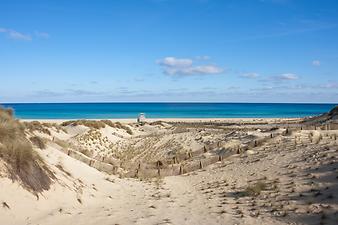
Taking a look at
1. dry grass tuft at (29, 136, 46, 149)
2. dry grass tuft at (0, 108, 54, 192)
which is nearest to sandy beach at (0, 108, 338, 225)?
dry grass tuft at (29, 136, 46, 149)

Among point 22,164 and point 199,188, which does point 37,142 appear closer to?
point 22,164

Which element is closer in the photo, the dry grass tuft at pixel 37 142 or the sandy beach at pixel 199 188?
the sandy beach at pixel 199 188

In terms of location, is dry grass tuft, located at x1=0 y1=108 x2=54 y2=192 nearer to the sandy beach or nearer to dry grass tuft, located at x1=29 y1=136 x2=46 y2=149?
the sandy beach

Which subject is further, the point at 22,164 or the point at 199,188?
the point at 199,188

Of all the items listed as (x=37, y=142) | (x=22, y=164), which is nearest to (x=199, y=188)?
(x=37, y=142)

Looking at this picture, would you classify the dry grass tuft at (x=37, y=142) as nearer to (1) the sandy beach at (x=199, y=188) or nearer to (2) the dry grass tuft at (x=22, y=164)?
(1) the sandy beach at (x=199, y=188)

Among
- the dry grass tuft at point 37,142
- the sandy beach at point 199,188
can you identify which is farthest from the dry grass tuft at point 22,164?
the dry grass tuft at point 37,142

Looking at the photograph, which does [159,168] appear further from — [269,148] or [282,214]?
[282,214]

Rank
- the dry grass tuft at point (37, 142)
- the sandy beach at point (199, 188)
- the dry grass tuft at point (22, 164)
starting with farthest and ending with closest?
the dry grass tuft at point (37, 142) < the dry grass tuft at point (22, 164) < the sandy beach at point (199, 188)

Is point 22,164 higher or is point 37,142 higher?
point 37,142

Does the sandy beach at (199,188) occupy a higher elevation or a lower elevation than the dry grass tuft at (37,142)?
lower

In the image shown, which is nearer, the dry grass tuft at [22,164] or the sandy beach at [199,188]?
the sandy beach at [199,188]

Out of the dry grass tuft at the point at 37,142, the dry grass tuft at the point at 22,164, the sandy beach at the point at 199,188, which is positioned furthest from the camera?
the dry grass tuft at the point at 37,142

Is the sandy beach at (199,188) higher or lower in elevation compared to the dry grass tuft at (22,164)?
lower
